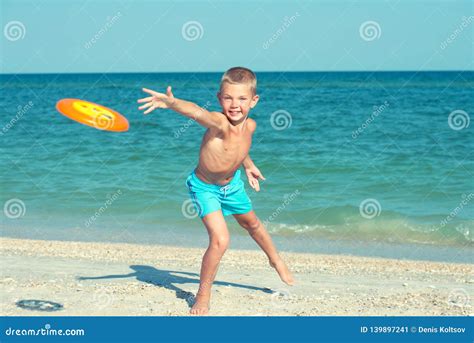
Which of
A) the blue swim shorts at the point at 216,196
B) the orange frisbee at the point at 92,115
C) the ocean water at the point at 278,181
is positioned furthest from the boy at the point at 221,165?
the ocean water at the point at 278,181

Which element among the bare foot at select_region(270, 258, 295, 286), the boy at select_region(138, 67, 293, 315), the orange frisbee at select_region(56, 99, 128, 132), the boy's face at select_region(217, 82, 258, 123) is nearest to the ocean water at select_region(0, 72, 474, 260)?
the bare foot at select_region(270, 258, 295, 286)

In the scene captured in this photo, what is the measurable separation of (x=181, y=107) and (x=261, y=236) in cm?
167

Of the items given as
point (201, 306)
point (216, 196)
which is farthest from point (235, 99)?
point (201, 306)

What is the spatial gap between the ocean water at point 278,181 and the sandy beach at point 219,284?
3.20 ft

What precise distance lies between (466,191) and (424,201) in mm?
893

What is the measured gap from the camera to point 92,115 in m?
4.42

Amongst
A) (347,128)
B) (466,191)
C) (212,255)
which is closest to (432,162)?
(466,191)

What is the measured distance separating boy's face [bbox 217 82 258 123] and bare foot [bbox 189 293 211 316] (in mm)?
1277

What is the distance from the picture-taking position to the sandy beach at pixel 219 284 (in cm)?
484

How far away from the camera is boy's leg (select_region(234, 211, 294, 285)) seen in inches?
205

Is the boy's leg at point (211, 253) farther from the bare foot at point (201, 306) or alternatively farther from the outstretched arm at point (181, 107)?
the outstretched arm at point (181, 107)

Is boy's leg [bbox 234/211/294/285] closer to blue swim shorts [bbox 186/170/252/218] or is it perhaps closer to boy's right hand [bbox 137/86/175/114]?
blue swim shorts [bbox 186/170/252/218]

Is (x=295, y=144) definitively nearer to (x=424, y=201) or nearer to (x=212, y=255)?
(x=424, y=201)

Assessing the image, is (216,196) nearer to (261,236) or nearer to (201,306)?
(261,236)
